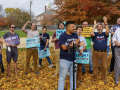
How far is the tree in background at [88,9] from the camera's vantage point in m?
12.6

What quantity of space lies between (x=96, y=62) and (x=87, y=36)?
1.03 metres

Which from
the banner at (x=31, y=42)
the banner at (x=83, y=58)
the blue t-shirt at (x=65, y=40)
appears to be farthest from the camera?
the banner at (x=31, y=42)

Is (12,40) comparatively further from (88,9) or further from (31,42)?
(88,9)

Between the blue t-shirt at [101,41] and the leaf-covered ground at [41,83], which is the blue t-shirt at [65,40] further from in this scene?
the leaf-covered ground at [41,83]

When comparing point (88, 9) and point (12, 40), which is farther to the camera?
point (88, 9)

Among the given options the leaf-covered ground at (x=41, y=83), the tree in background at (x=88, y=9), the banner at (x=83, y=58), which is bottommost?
the leaf-covered ground at (x=41, y=83)

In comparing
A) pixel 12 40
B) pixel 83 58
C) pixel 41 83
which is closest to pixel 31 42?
pixel 12 40

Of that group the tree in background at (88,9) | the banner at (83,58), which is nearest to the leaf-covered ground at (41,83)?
the banner at (83,58)

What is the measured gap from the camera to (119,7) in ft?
41.2

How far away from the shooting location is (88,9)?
14586mm

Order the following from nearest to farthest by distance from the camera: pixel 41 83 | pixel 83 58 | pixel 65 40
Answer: pixel 65 40
pixel 83 58
pixel 41 83

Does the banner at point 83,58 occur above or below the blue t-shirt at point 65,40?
below

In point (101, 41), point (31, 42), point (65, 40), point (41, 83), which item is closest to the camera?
point (65, 40)

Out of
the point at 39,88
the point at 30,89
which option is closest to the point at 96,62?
the point at 39,88
